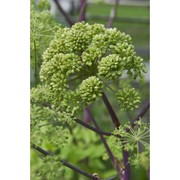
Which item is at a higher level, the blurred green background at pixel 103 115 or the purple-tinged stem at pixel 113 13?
the purple-tinged stem at pixel 113 13

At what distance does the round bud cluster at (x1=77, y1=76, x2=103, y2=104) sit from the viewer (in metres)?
1.31

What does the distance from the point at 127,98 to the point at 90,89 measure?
3.5 inches

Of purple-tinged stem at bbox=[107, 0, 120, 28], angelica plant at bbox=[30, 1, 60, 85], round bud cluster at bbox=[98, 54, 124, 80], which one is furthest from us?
purple-tinged stem at bbox=[107, 0, 120, 28]

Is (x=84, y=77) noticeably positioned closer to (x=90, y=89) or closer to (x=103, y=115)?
(x=90, y=89)

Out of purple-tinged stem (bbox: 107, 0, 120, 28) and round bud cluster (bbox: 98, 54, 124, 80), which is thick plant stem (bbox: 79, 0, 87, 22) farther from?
round bud cluster (bbox: 98, 54, 124, 80)

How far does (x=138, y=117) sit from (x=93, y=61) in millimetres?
181

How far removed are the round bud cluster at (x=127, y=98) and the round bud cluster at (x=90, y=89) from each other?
0.05 metres

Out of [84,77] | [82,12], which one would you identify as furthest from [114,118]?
[82,12]

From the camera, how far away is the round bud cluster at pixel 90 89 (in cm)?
131

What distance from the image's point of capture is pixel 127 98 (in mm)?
1343

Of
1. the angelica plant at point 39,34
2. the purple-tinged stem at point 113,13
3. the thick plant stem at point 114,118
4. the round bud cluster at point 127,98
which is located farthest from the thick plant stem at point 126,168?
the purple-tinged stem at point 113,13

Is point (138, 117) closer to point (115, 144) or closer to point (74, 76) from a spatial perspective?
point (115, 144)

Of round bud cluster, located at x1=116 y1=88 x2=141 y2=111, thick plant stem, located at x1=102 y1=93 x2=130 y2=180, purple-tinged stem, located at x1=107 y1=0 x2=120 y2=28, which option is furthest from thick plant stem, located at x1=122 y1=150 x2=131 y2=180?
purple-tinged stem, located at x1=107 y1=0 x2=120 y2=28

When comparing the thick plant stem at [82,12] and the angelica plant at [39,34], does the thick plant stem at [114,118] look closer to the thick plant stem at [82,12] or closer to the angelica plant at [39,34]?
the angelica plant at [39,34]
